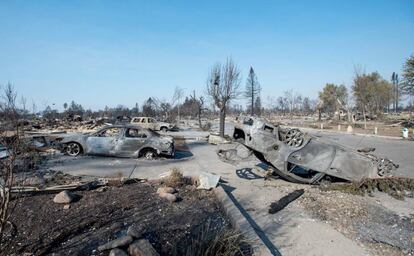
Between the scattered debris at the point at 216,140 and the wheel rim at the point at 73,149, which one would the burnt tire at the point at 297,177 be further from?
the scattered debris at the point at 216,140

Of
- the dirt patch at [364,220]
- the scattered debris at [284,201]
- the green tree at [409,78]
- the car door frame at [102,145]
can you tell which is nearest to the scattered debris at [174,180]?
the scattered debris at [284,201]

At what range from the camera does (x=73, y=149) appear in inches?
544

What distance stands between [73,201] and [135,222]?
5.93 feet

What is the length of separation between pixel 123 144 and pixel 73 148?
7.36 feet

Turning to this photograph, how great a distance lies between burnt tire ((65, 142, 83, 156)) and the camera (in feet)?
45.2

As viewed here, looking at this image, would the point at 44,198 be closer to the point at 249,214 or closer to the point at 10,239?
the point at 10,239

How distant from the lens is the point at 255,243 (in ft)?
16.0

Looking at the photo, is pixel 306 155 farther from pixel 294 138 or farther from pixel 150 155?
pixel 150 155

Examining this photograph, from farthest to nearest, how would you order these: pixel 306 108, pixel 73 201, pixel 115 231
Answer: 1. pixel 306 108
2. pixel 73 201
3. pixel 115 231

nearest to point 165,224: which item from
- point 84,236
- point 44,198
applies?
point 84,236

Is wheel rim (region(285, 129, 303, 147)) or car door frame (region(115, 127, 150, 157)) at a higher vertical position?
wheel rim (region(285, 129, 303, 147))

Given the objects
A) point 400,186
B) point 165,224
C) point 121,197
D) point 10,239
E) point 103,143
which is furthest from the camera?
point 103,143

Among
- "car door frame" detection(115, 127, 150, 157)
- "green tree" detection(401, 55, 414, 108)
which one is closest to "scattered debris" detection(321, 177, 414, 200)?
"car door frame" detection(115, 127, 150, 157)

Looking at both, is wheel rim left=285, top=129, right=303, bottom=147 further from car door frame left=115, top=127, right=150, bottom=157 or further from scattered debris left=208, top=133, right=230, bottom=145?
scattered debris left=208, top=133, right=230, bottom=145
